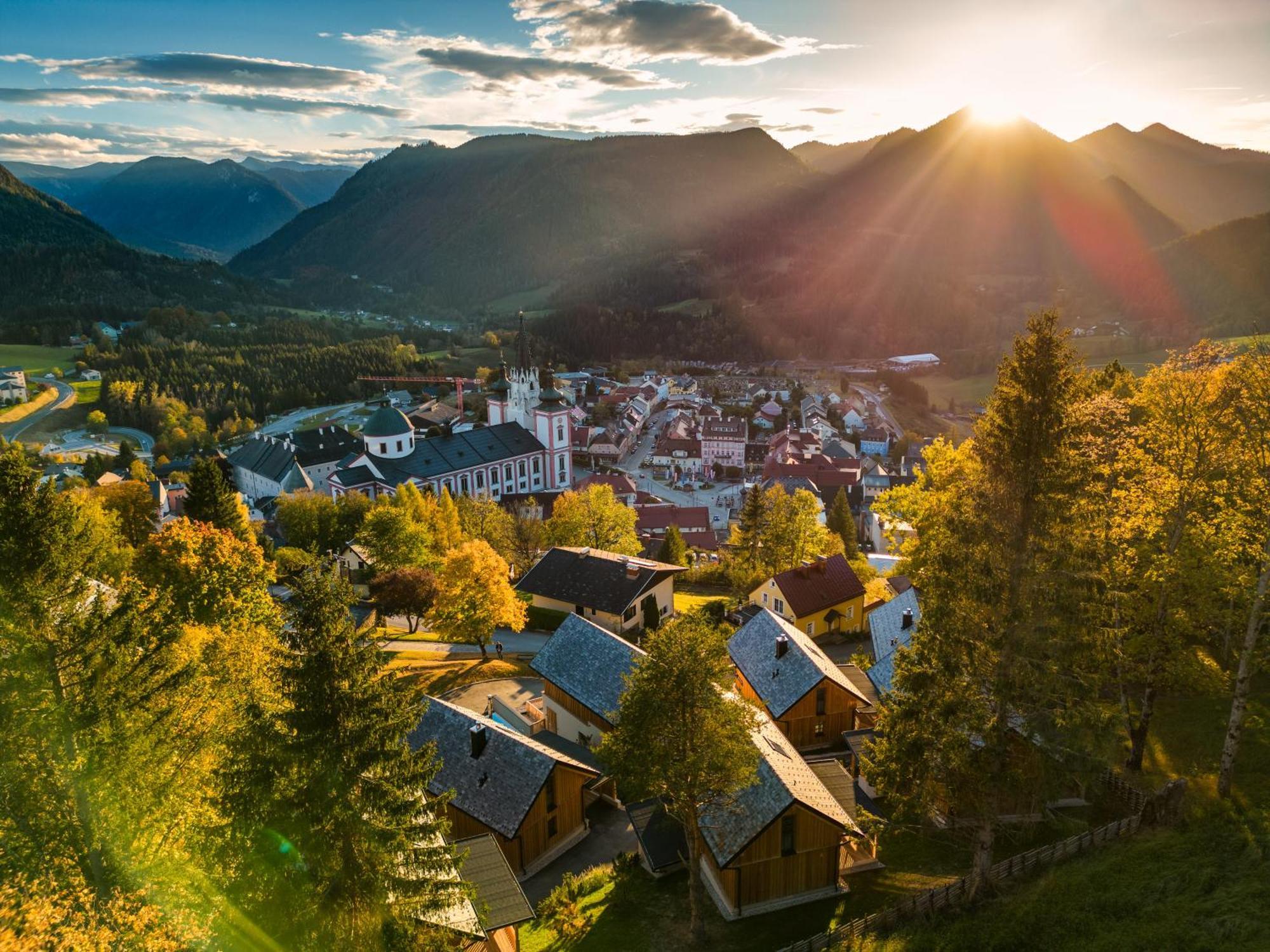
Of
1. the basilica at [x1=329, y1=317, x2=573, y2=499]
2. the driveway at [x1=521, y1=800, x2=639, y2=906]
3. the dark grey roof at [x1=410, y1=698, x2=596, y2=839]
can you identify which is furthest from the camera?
the basilica at [x1=329, y1=317, x2=573, y2=499]

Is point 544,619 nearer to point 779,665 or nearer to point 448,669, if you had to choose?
point 448,669

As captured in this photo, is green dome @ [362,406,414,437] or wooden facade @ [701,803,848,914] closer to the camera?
wooden facade @ [701,803,848,914]

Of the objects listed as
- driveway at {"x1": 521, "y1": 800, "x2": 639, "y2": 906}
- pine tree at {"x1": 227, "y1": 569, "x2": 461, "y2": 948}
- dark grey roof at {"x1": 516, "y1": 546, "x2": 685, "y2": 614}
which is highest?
pine tree at {"x1": 227, "y1": 569, "x2": 461, "y2": 948}

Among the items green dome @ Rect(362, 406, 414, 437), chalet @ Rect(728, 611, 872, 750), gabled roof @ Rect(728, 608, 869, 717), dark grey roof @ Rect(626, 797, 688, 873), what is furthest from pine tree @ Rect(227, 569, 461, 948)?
green dome @ Rect(362, 406, 414, 437)

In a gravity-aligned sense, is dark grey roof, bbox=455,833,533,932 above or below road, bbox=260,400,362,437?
above

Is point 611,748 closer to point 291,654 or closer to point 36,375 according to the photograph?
point 291,654

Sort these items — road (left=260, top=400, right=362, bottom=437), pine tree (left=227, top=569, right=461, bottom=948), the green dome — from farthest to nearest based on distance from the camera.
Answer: road (left=260, top=400, right=362, bottom=437), the green dome, pine tree (left=227, top=569, right=461, bottom=948)

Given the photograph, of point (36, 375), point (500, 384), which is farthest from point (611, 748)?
point (36, 375)

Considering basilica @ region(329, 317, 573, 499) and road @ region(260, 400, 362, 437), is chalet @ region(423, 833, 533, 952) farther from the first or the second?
road @ region(260, 400, 362, 437)
